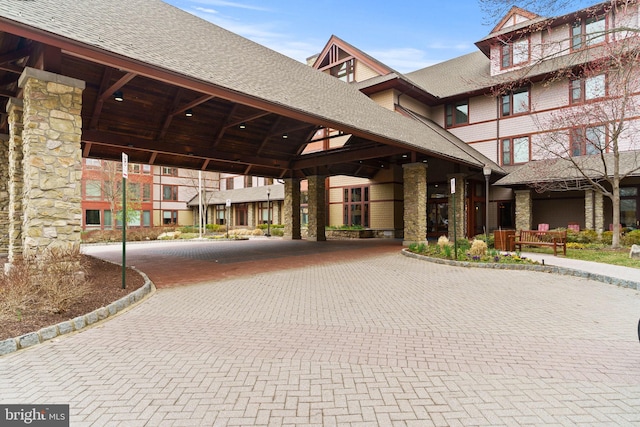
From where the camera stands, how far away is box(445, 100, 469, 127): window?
23.5 meters

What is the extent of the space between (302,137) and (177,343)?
1634 centimetres

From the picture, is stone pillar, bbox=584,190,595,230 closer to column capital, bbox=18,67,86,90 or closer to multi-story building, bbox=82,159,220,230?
column capital, bbox=18,67,86,90

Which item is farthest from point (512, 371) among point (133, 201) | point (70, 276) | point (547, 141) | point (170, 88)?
point (133, 201)

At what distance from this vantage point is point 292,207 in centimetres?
2208

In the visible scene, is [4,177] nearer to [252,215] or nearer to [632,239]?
[252,215]

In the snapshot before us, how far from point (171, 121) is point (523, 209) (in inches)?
764

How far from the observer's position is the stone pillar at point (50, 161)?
630 cm

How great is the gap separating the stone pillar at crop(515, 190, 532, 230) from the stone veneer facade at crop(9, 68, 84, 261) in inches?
840

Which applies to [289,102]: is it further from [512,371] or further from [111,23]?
[512,371]

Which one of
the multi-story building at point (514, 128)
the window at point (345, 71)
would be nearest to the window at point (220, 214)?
the multi-story building at point (514, 128)

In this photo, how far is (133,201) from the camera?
33281 mm

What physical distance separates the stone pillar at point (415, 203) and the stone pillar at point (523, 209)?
25.2 feet

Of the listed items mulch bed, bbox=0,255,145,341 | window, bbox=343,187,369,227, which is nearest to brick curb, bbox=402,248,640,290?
mulch bed, bbox=0,255,145,341

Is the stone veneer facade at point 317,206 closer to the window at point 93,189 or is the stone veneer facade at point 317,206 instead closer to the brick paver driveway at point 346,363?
the brick paver driveway at point 346,363
